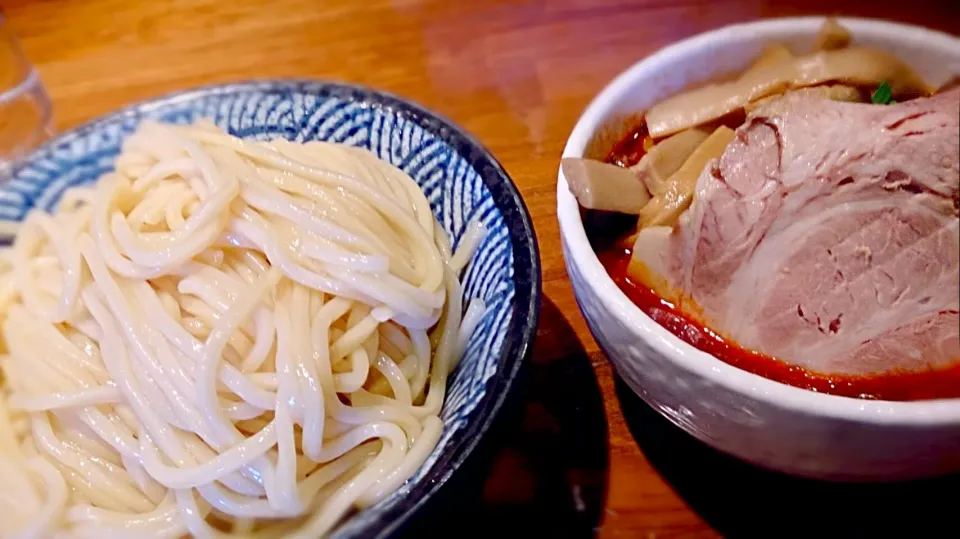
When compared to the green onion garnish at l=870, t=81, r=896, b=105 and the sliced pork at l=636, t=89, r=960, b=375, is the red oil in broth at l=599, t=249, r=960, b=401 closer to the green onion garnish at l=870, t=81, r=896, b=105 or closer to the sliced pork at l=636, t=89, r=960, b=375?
the sliced pork at l=636, t=89, r=960, b=375

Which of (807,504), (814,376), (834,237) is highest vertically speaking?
(834,237)

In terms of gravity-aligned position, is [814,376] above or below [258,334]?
below

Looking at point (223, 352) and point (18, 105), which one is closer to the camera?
point (223, 352)

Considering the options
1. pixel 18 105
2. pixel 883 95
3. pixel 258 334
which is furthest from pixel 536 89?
pixel 18 105

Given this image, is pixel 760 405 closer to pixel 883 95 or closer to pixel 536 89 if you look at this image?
pixel 883 95

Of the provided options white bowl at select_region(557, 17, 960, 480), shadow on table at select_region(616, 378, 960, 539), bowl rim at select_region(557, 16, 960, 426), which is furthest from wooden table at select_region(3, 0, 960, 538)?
bowl rim at select_region(557, 16, 960, 426)

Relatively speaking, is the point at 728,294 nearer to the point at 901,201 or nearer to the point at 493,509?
the point at 901,201

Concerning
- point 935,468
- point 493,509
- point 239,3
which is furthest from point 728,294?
point 239,3
